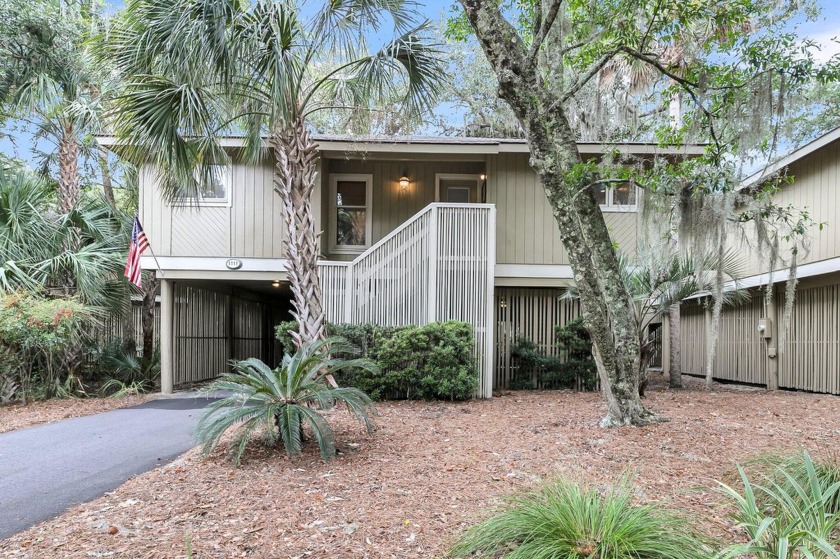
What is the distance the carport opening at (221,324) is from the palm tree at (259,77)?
167 inches

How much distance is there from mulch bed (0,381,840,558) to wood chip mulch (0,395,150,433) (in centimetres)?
395

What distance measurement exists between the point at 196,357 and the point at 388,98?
7647 mm

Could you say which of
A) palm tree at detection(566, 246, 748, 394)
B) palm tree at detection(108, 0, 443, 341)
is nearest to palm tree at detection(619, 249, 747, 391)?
Result: palm tree at detection(566, 246, 748, 394)

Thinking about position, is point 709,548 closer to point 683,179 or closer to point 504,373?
point 683,179

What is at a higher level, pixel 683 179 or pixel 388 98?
pixel 388 98

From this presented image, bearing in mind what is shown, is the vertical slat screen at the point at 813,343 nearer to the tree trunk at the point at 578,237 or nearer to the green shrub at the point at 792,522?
the tree trunk at the point at 578,237

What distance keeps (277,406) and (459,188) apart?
26.3 feet

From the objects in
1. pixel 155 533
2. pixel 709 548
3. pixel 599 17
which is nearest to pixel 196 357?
pixel 155 533

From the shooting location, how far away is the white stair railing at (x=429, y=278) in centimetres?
916

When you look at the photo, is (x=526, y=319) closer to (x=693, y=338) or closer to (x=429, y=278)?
(x=429, y=278)

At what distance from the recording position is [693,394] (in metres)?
9.01

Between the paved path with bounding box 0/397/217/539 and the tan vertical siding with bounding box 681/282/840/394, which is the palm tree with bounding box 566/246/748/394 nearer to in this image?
the tan vertical siding with bounding box 681/282/840/394

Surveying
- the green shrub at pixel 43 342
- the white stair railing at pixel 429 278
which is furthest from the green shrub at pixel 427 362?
the green shrub at pixel 43 342

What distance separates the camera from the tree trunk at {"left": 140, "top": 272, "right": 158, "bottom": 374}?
12133 millimetres
